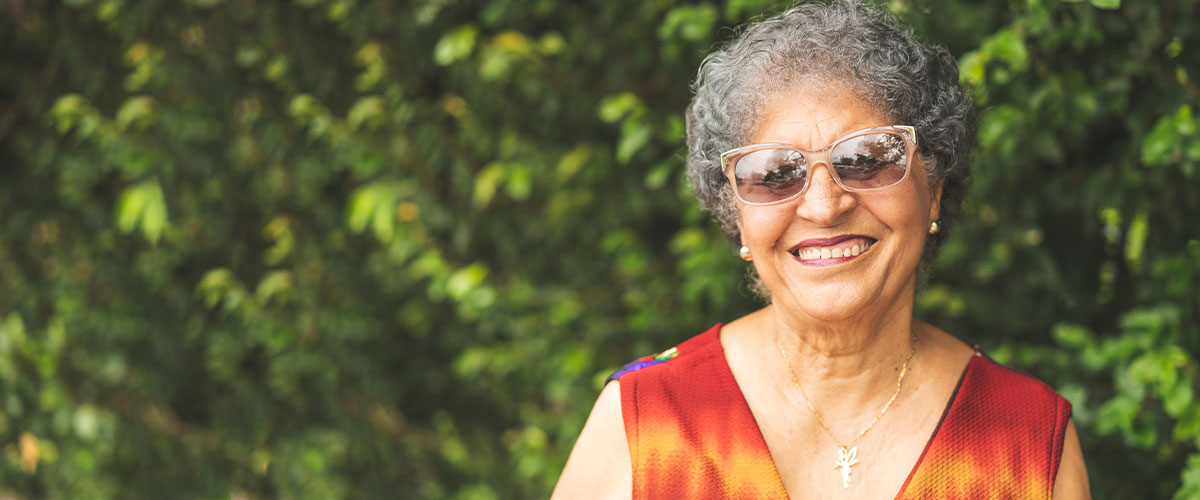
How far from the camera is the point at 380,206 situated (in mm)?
2936

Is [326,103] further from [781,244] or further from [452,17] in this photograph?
[781,244]

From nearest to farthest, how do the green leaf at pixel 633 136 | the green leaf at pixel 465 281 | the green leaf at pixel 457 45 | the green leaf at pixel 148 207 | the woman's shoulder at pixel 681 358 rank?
1. the woman's shoulder at pixel 681 358
2. the green leaf at pixel 633 136
3. the green leaf at pixel 457 45
4. the green leaf at pixel 465 281
5. the green leaf at pixel 148 207

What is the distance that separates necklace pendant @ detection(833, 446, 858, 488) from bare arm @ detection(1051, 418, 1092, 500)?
33 cm

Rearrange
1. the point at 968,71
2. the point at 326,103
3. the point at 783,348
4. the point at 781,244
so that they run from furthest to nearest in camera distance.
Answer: the point at 326,103 < the point at 968,71 < the point at 783,348 < the point at 781,244

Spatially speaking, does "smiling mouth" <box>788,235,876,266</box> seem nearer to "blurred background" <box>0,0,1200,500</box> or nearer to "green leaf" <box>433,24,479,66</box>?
"blurred background" <box>0,0,1200,500</box>

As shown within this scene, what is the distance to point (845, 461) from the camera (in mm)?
1532

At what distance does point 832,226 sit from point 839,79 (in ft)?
0.76

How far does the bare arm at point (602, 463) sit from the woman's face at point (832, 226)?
404mm

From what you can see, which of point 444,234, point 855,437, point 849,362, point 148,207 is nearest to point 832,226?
point 849,362

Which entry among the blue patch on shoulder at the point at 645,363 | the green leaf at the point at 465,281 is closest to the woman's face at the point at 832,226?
the blue patch on shoulder at the point at 645,363

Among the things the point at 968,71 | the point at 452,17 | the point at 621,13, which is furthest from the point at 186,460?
the point at 968,71

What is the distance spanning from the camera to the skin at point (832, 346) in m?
1.40

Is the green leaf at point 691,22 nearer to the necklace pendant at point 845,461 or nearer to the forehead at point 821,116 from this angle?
the forehead at point 821,116

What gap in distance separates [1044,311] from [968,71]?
97 centimetres
